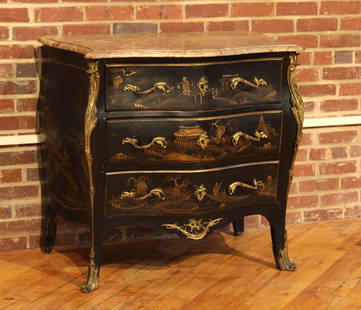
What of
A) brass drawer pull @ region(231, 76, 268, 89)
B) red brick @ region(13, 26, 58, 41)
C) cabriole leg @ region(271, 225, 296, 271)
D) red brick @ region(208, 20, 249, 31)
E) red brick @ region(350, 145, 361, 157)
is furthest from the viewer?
red brick @ region(350, 145, 361, 157)

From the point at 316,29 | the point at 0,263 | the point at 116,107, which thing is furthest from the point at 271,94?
the point at 0,263

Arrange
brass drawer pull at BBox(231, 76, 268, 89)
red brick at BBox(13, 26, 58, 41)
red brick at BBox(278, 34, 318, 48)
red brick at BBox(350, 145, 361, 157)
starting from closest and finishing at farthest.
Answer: brass drawer pull at BBox(231, 76, 268, 89) < red brick at BBox(13, 26, 58, 41) < red brick at BBox(278, 34, 318, 48) < red brick at BBox(350, 145, 361, 157)

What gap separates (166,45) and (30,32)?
2.46ft

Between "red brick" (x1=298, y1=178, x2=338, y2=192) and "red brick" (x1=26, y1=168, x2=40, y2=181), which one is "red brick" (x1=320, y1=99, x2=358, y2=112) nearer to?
"red brick" (x1=298, y1=178, x2=338, y2=192)

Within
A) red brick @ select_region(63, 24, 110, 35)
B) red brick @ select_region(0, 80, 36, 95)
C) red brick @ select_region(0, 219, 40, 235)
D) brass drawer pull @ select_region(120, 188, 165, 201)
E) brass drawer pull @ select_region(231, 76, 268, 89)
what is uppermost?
red brick @ select_region(63, 24, 110, 35)

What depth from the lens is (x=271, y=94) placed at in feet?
10.5

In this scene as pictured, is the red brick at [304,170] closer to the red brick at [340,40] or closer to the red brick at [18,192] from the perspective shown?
the red brick at [340,40]

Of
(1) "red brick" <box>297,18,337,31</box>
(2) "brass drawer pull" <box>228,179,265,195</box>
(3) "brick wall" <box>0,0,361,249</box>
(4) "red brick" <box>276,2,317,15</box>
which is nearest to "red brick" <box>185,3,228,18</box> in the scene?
(3) "brick wall" <box>0,0,361,249</box>

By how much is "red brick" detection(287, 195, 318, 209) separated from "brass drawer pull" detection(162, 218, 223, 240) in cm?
95

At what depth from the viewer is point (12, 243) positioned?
12.3 ft

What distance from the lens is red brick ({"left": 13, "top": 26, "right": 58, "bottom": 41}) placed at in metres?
3.55

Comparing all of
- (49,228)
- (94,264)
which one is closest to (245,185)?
(94,264)

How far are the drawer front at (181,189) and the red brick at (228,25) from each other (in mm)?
832

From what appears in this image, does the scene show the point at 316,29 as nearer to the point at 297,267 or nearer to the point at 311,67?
the point at 311,67
